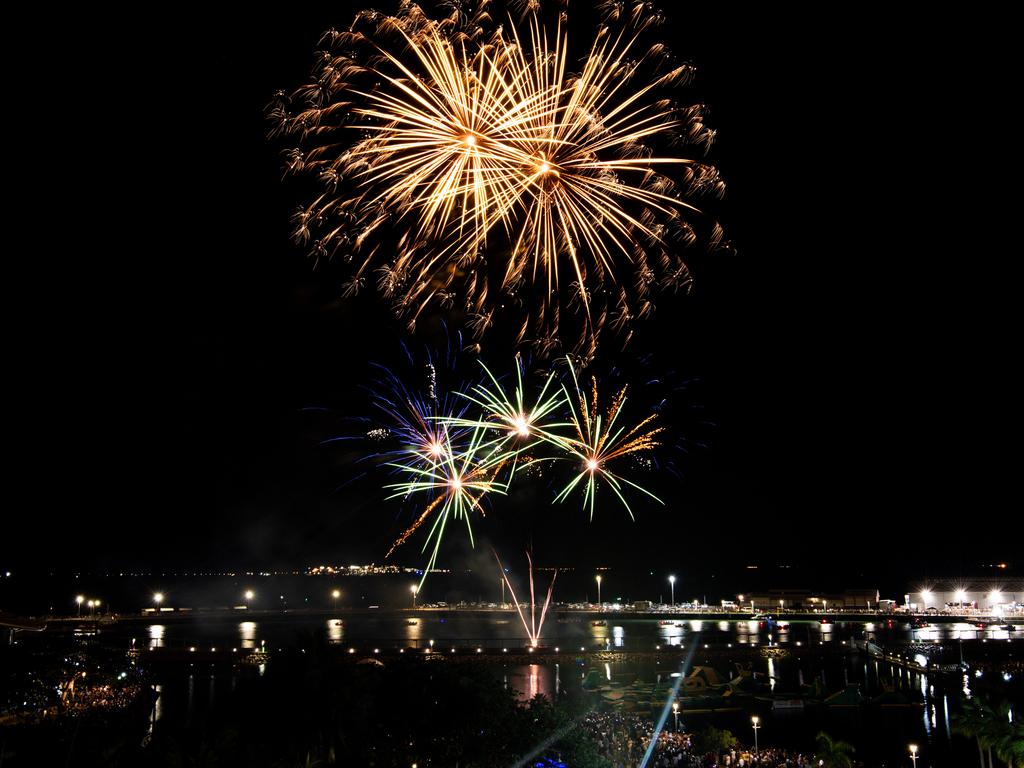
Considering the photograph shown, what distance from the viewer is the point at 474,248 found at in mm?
17328

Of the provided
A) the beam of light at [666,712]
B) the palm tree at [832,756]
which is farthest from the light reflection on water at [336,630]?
the palm tree at [832,756]

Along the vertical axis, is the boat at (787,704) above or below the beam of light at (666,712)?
below

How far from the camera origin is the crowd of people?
75.8 feet

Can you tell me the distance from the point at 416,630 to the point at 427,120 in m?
65.2

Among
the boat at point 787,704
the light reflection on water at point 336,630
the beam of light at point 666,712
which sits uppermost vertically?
the beam of light at point 666,712

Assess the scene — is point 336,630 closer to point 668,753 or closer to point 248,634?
point 248,634

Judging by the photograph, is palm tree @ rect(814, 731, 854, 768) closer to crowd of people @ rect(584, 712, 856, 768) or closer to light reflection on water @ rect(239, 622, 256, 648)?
crowd of people @ rect(584, 712, 856, 768)

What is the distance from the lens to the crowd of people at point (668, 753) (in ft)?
75.8

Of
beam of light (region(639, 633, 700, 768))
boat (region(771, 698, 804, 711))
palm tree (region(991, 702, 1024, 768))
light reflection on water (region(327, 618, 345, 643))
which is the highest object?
palm tree (region(991, 702, 1024, 768))

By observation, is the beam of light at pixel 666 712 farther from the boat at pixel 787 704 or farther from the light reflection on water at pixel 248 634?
the light reflection on water at pixel 248 634

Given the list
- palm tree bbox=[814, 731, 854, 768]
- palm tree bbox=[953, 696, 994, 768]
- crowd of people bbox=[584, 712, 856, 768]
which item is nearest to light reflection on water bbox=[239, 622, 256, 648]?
crowd of people bbox=[584, 712, 856, 768]

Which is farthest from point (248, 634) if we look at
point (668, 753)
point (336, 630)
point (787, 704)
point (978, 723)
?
point (978, 723)

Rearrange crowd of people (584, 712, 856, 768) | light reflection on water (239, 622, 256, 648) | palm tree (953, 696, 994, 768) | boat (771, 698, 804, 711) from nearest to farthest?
crowd of people (584, 712, 856, 768) < palm tree (953, 696, 994, 768) < boat (771, 698, 804, 711) < light reflection on water (239, 622, 256, 648)

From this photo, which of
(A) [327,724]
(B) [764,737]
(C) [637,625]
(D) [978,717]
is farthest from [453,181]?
(C) [637,625]
